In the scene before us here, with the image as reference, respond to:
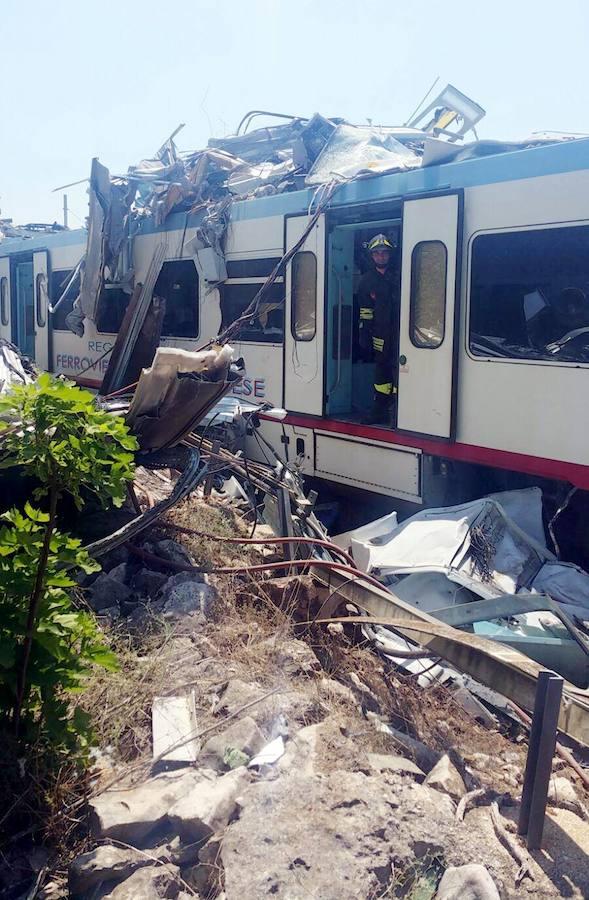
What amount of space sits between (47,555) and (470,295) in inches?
152

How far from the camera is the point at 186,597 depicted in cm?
425

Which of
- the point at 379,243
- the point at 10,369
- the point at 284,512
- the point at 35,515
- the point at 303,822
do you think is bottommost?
the point at 303,822

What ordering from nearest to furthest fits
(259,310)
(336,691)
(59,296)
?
(336,691) < (259,310) < (59,296)

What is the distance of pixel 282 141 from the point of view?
923 cm

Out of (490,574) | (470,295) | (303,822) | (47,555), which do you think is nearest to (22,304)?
(470,295)

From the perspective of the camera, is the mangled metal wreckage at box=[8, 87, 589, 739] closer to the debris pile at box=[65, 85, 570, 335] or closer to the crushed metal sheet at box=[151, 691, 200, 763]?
the debris pile at box=[65, 85, 570, 335]

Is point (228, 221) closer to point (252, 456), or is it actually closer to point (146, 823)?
point (252, 456)

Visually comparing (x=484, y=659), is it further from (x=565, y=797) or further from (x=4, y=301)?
(x=4, y=301)

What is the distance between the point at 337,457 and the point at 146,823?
14.4 ft

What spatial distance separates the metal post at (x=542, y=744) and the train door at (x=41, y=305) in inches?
377

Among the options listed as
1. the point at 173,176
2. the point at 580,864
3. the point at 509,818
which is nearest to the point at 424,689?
the point at 509,818

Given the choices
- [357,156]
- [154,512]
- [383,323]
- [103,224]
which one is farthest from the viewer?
[103,224]

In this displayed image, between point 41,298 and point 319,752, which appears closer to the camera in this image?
point 319,752

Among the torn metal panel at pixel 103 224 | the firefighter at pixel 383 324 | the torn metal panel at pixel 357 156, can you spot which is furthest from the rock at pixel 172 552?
the torn metal panel at pixel 103 224
